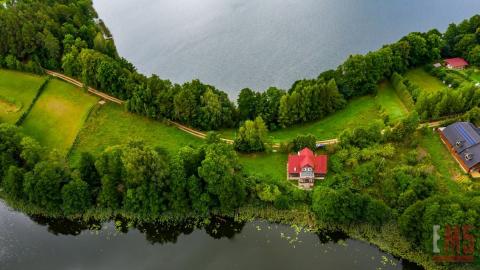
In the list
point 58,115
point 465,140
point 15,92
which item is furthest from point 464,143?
point 15,92

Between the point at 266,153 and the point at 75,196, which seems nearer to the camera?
the point at 75,196

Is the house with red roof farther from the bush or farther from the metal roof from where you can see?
the bush

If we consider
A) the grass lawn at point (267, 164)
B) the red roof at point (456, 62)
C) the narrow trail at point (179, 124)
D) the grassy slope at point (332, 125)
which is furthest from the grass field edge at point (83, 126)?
the red roof at point (456, 62)

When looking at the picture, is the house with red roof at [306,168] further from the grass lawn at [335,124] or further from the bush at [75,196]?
the bush at [75,196]

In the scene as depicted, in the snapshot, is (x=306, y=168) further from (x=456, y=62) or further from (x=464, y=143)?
(x=456, y=62)

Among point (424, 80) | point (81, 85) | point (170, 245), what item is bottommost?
point (170, 245)

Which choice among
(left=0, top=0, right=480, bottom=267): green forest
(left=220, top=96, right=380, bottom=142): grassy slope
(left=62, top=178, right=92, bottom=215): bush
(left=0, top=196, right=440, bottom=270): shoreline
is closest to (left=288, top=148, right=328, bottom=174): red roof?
(left=0, top=0, right=480, bottom=267): green forest
